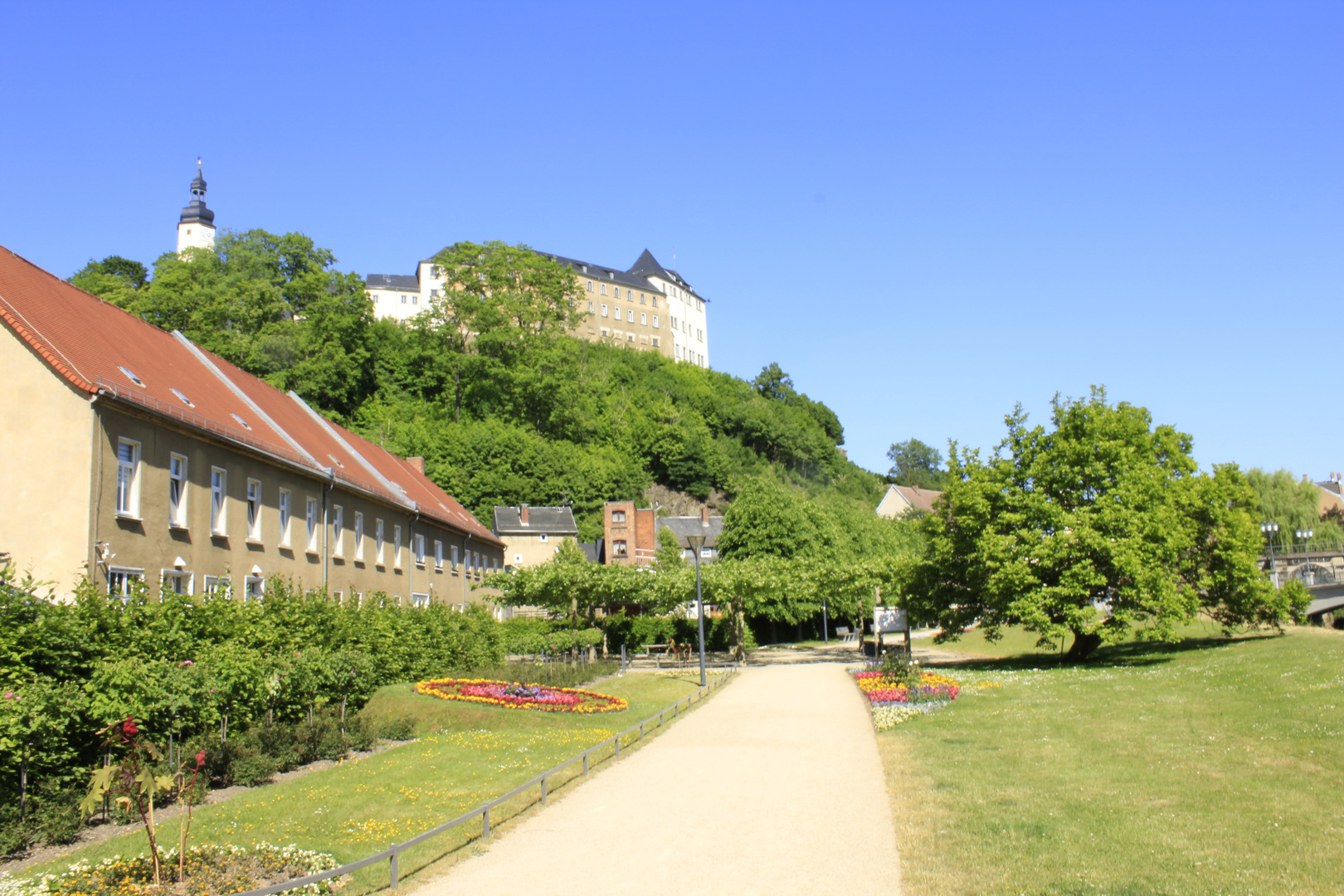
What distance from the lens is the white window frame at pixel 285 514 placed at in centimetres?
2820

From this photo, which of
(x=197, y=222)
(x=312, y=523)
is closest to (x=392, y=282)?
(x=197, y=222)

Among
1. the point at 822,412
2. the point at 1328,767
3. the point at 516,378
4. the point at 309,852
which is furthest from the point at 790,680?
the point at 822,412

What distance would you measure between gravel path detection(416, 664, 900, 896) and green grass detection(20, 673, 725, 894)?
2.32ft

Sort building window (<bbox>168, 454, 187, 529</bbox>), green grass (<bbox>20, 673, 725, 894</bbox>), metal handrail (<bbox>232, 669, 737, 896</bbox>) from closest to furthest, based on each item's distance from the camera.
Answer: metal handrail (<bbox>232, 669, 737, 896</bbox>) → green grass (<bbox>20, 673, 725, 894</bbox>) → building window (<bbox>168, 454, 187, 529</bbox>)

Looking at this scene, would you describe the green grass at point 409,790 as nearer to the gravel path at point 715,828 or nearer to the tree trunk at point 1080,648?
the gravel path at point 715,828

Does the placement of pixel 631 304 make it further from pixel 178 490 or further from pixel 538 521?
pixel 178 490

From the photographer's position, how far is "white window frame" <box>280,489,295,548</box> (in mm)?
28198

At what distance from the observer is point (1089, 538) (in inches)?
1189

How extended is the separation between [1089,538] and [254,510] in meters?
23.4

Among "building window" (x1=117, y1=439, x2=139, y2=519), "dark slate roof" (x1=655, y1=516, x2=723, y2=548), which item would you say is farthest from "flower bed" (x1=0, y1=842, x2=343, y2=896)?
"dark slate roof" (x1=655, y1=516, x2=723, y2=548)

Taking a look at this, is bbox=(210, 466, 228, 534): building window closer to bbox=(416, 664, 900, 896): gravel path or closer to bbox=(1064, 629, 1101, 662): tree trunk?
bbox=(416, 664, 900, 896): gravel path

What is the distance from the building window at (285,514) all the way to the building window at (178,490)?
5.26 meters

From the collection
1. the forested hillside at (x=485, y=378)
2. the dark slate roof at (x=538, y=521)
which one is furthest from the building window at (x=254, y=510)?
the dark slate roof at (x=538, y=521)

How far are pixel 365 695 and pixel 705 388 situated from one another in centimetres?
9413
